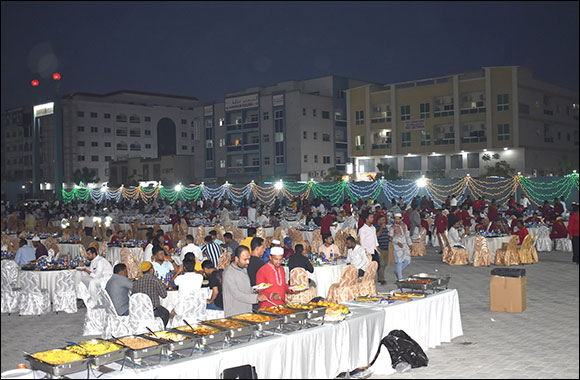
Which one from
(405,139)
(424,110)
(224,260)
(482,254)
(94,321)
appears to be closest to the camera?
(94,321)

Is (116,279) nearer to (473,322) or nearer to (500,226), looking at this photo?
(473,322)

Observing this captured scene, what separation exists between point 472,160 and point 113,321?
138 ft

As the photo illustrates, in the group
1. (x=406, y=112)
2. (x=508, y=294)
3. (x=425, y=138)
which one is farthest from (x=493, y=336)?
(x=406, y=112)

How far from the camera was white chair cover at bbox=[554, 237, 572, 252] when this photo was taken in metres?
18.1

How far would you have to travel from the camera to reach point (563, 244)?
1817 cm

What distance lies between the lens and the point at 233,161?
6266cm

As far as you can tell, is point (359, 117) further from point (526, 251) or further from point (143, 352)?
point (143, 352)

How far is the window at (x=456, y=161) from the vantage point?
46688mm

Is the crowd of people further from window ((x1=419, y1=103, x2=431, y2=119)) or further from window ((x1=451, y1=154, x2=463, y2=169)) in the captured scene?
window ((x1=419, y1=103, x2=431, y2=119))

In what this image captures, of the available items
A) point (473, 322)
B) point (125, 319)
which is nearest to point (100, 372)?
point (125, 319)

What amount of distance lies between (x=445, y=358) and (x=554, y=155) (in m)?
43.3

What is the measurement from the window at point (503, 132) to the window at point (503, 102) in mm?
1304

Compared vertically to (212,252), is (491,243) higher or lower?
lower

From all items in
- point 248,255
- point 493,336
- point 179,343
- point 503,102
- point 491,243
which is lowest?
point 493,336
